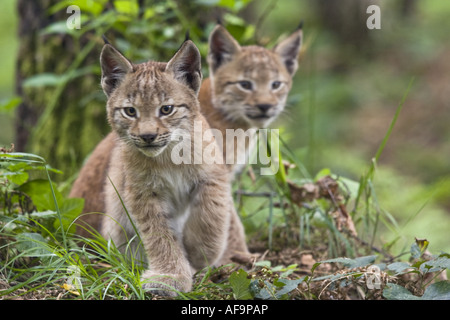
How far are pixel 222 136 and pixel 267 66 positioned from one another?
2.92ft

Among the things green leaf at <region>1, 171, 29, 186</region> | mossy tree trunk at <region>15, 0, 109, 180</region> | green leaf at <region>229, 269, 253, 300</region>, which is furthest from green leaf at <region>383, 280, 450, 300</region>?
mossy tree trunk at <region>15, 0, 109, 180</region>

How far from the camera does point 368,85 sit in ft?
45.1

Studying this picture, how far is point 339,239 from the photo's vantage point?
4488mm

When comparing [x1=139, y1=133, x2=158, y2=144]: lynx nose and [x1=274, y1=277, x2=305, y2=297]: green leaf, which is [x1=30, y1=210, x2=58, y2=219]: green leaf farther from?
[x1=274, y1=277, x2=305, y2=297]: green leaf

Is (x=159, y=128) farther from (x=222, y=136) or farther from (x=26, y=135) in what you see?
(x=26, y=135)

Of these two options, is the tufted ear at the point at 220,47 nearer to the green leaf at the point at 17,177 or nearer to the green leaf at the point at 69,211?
the green leaf at the point at 69,211

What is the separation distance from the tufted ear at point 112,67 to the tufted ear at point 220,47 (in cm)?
192

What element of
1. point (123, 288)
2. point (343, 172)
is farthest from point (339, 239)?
point (343, 172)

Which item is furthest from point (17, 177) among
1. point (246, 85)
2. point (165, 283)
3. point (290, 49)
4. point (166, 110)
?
point (290, 49)

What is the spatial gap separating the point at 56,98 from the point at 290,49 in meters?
2.62

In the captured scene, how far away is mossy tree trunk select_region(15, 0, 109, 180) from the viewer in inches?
253

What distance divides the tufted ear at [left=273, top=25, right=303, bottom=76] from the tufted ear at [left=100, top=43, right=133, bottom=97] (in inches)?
98.3

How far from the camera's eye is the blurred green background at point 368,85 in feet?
36.7

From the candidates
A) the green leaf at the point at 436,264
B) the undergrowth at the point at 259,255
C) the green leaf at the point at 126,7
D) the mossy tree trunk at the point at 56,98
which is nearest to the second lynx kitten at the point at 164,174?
the undergrowth at the point at 259,255
